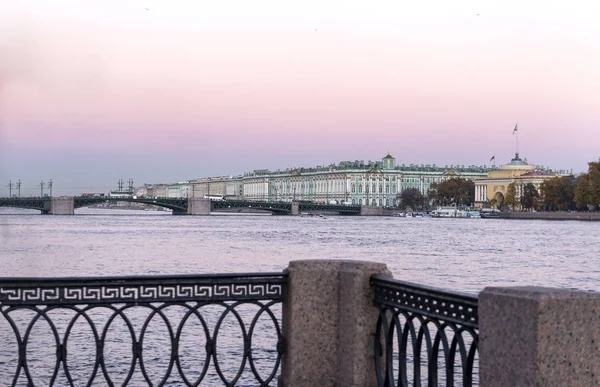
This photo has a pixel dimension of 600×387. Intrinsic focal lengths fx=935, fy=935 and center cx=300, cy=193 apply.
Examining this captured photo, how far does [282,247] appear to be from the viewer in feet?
141

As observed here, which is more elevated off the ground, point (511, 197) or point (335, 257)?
point (511, 197)

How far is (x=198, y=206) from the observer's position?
359ft

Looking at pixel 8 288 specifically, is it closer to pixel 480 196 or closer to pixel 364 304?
pixel 364 304

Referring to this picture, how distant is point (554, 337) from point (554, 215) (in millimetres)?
107016

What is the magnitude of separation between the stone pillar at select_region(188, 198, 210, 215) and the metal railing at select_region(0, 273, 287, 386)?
91700 mm

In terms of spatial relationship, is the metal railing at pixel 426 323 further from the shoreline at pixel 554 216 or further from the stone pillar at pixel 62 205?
the stone pillar at pixel 62 205

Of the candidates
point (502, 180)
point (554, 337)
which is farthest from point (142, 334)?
point (502, 180)

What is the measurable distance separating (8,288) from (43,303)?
186mm

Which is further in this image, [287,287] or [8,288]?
[287,287]

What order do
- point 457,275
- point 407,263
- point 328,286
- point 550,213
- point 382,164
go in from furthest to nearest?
point 382,164
point 550,213
point 407,263
point 457,275
point 328,286

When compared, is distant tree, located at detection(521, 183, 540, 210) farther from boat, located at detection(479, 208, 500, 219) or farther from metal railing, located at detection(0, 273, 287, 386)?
metal railing, located at detection(0, 273, 287, 386)

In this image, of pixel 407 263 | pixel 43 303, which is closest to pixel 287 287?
pixel 43 303

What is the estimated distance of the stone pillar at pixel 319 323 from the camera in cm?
493

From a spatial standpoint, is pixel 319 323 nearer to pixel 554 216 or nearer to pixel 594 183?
pixel 594 183
